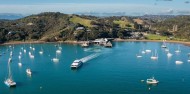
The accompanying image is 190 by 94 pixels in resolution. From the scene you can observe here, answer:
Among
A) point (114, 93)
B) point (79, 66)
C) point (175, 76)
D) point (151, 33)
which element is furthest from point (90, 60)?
point (151, 33)

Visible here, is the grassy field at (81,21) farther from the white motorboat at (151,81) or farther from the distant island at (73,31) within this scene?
the white motorboat at (151,81)

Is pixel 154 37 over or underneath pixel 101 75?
over

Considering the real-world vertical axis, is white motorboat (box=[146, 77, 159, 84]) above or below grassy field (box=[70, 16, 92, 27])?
below

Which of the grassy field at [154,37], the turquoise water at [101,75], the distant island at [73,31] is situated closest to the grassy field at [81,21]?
the distant island at [73,31]

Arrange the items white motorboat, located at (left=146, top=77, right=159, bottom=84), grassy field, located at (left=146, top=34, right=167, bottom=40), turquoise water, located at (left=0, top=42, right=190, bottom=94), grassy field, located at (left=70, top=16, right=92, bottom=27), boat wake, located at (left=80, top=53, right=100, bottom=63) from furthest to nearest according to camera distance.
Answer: grassy field, located at (left=70, top=16, right=92, bottom=27), grassy field, located at (left=146, top=34, right=167, bottom=40), boat wake, located at (left=80, top=53, right=100, bottom=63), white motorboat, located at (left=146, top=77, right=159, bottom=84), turquoise water, located at (left=0, top=42, right=190, bottom=94)

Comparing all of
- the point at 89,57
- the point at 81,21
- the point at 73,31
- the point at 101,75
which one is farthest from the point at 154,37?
the point at 101,75

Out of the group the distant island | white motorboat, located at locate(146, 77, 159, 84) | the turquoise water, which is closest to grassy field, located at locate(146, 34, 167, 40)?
the distant island

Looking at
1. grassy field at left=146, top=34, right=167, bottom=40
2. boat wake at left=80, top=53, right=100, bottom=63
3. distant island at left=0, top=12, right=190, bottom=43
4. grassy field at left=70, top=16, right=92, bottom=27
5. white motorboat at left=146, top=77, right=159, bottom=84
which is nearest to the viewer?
white motorboat at left=146, top=77, right=159, bottom=84

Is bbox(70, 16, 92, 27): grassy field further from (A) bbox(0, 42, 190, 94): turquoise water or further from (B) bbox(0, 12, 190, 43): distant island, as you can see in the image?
(A) bbox(0, 42, 190, 94): turquoise water

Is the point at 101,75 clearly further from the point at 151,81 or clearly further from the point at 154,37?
the point at 154,37
